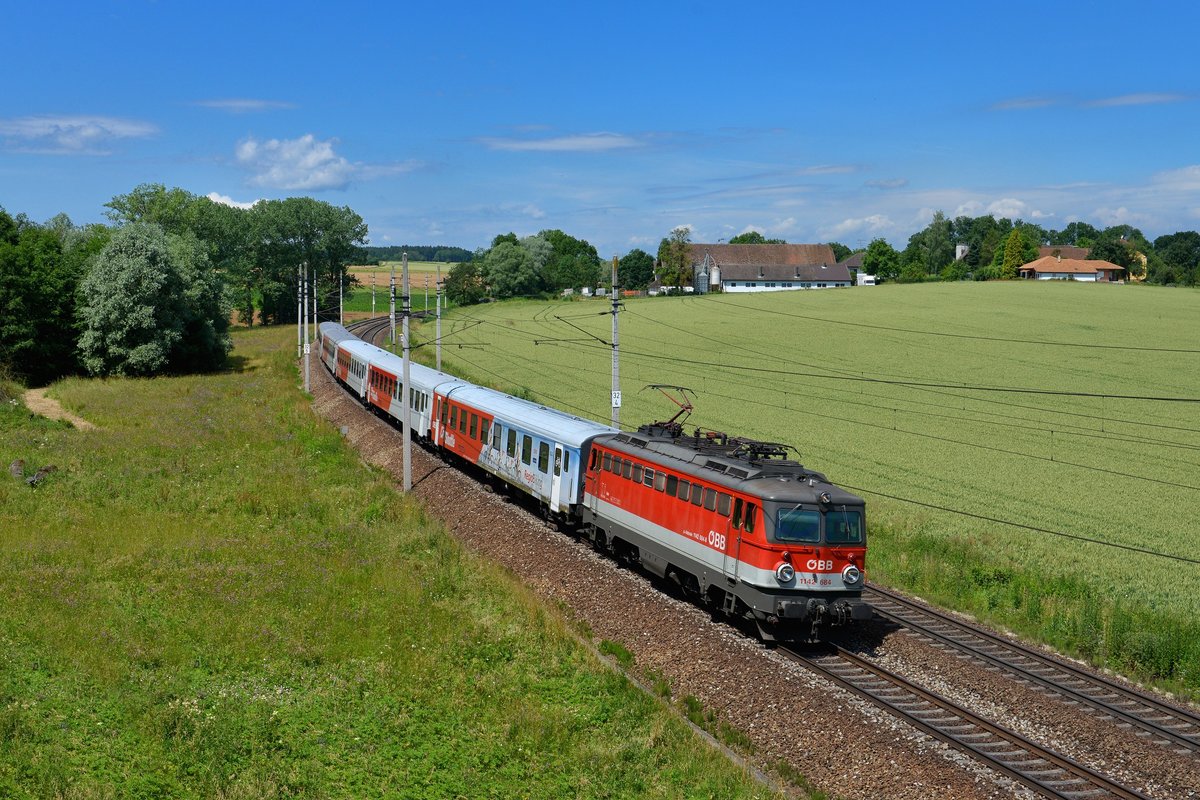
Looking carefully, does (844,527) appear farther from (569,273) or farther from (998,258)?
(998,258)

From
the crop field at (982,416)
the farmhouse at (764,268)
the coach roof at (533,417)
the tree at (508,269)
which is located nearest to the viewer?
the crop field at (982,416)

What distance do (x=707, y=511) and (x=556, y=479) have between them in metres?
7.41

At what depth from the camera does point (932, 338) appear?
79.4m

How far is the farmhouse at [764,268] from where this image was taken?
518 ft

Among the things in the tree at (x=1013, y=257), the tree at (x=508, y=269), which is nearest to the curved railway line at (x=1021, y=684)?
the tree at (x=508, y=269)

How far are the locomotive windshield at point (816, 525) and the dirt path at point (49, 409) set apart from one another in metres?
34.4

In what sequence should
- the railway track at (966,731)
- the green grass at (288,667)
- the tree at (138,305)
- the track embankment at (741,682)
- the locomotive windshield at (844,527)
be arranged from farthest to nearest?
the tree at (138,305), the locomotive windshield at (844,527), the track embankment at (741,682), the railway track at (966,731), the green grass at (288,667)

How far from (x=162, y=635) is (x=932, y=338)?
71.4 m

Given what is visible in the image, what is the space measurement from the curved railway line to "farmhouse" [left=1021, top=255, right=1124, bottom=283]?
449ft

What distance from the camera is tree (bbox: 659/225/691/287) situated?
15812 cm

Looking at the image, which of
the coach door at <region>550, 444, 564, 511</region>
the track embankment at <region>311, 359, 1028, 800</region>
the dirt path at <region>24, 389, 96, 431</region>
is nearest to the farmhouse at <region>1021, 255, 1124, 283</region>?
the dirt path at <region>24, 389, 96, 431</region>

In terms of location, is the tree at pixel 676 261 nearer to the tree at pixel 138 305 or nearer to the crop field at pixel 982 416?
the crop field at pixel 982 416

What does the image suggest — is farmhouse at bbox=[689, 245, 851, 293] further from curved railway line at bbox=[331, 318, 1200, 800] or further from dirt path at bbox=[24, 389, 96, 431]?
curved railway line at bbox=[331, 318, 1200, 800]

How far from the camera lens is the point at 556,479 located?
2592 cm
